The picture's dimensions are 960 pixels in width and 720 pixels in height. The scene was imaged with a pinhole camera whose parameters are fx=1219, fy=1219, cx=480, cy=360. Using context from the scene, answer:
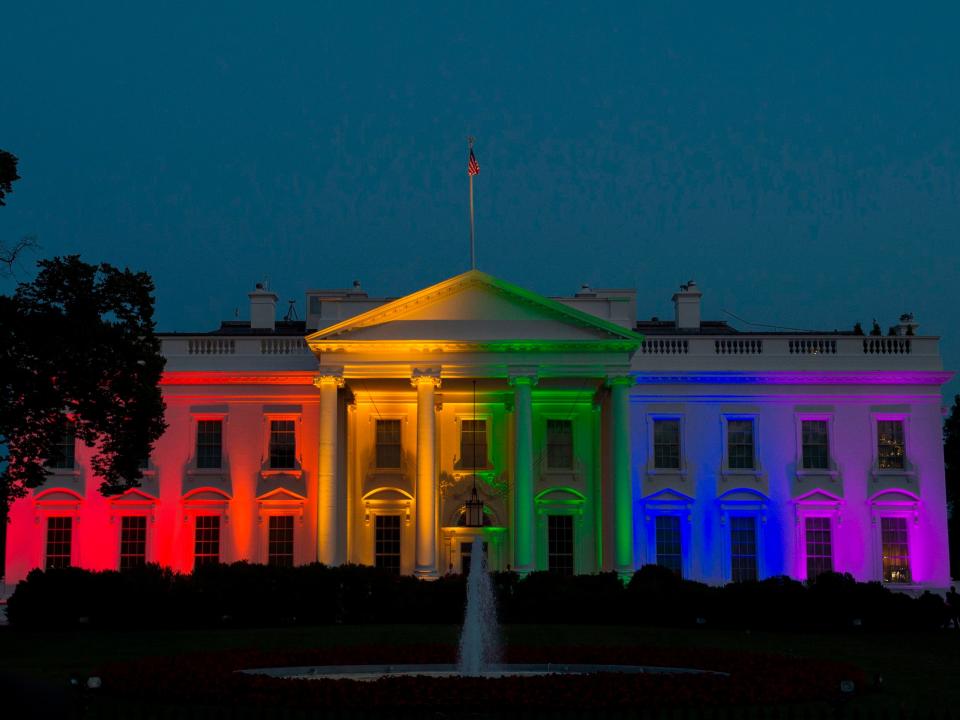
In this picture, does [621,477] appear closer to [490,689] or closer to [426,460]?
[426,460]

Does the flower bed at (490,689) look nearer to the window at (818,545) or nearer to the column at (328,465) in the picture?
the column at (328,465)

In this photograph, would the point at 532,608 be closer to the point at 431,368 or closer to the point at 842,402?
the point at 431,368

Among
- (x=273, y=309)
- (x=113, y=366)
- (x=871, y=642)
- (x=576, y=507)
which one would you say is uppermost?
(x=273, y=309)

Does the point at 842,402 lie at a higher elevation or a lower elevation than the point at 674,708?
higher

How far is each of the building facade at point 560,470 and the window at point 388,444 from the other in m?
0.06

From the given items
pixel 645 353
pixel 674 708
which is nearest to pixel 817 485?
pixel 645 353

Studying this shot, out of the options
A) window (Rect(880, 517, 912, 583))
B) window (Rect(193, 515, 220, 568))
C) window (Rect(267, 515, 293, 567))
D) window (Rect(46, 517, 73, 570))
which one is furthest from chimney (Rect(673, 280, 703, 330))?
window (Rect(46, 517, 73, 570))

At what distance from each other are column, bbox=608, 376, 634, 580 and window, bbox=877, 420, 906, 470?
10218 mm

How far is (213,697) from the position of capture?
15.3 m

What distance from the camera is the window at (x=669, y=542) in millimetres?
43250

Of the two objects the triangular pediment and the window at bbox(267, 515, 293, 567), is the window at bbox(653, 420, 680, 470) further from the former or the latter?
the window at bbox(267, 515, 293, 567)

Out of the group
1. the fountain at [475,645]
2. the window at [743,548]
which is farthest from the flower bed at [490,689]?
the window at [743,548]

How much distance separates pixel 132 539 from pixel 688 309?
77.6 feet

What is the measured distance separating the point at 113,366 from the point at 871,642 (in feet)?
60.5
